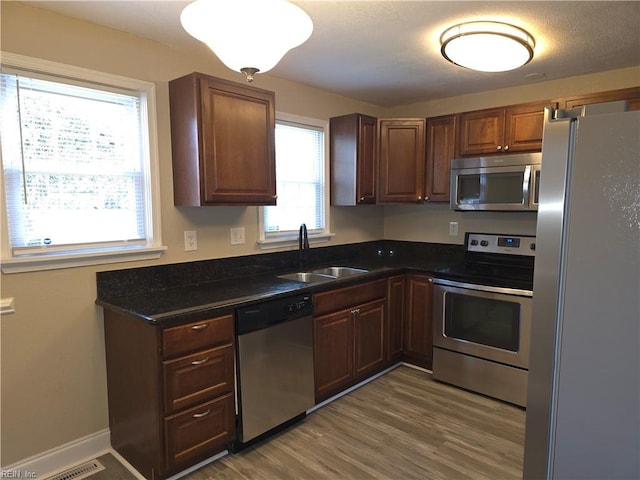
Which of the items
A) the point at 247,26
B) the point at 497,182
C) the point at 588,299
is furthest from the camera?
the point at 497,182

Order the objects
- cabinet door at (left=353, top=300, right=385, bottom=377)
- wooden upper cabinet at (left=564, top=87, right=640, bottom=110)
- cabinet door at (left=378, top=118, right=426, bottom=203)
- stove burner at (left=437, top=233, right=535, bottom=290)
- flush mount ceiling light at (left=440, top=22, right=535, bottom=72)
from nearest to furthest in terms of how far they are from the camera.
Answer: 1. flush mount ceiling light at (left=440, top=22, right=535, bottom=72)
2. wooden upper cabinet at (left=564, top=87, right=640, bottom=110)
3. stove burner at (left=437, top=233, right=535, bottom=290)
4. cabinet door at (left=353, top=300, right=385, bottom=377)
5. cabinet door at (left=378, top=118, right=426, bottom=203)

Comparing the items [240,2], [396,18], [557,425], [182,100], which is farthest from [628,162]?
[182,100]

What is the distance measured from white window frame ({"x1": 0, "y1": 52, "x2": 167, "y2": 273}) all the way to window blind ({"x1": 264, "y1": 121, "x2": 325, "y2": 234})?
907mm

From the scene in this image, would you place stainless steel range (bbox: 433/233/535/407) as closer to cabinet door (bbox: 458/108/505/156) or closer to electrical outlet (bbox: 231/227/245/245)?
cabinet door (bbox: 458/108/505/156)

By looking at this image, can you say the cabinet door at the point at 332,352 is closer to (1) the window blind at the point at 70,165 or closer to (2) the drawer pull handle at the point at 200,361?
(2) the drawer pull handle at the point at 200,361

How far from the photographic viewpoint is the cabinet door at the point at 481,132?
3.20 meters

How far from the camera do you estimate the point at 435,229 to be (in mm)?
3963

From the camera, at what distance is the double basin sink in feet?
10.1

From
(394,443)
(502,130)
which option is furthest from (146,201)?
(502,130)

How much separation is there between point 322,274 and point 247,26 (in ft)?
7.12

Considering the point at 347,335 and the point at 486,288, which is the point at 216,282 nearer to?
the point at 347,335

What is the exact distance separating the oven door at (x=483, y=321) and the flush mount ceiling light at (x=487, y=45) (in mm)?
1494

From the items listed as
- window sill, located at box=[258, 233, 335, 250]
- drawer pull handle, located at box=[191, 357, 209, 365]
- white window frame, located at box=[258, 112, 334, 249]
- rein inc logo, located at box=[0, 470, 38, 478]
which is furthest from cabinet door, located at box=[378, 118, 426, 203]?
rein inc logo, located at box=[0, 470, 38, 478]

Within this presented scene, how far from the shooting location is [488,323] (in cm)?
297
